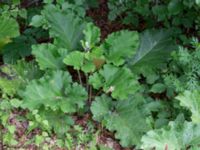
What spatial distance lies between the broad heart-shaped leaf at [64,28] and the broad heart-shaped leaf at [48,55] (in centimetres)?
12

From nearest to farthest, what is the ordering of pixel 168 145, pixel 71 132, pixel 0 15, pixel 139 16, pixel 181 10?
pixel 168 145
pixel 71 132
pixel 181 10
pixel 0 15
pixel 139 16

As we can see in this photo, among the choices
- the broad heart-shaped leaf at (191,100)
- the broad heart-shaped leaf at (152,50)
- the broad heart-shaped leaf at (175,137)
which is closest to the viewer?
the broad heart-shaped leaf at (175,137)

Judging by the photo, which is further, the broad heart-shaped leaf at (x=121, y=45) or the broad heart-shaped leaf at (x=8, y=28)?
the broad heart-shaped leaf at (x=8, y=28)

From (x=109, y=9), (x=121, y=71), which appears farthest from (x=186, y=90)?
(x=109, y=9)

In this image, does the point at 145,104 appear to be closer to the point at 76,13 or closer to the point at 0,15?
the point at 76,13

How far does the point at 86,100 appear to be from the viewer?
339cm

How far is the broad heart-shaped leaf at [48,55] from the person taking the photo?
3330mm

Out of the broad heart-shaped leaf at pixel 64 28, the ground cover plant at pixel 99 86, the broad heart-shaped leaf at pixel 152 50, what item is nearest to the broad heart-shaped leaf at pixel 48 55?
the ground cover plant at pixel 99 86

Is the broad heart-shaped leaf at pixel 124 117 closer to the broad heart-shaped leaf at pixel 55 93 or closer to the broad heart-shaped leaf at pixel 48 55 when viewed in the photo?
the broad heart-shaped leaf at pixel 55 93

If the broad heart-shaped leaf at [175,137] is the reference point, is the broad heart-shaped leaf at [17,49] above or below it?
above

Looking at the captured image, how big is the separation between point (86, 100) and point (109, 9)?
1316 millimetres

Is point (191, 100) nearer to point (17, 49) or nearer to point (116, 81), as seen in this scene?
point (116, 81)

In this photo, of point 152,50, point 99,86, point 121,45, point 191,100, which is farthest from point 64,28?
point 191,100

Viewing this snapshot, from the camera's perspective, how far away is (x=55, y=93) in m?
3.20
